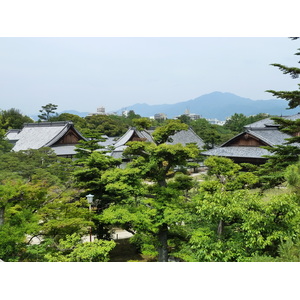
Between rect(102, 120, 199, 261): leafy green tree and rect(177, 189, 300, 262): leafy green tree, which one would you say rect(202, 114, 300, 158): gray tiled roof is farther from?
rect(177, 189, 300, 262): leafy green tree

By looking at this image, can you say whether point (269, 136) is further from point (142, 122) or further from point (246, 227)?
point (246, 227)

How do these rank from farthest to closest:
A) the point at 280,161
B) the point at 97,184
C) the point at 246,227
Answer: the point at 280,161, the point at 97,184, the point at 246,227

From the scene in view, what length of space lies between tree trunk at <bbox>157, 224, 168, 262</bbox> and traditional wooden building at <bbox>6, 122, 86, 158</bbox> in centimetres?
1149

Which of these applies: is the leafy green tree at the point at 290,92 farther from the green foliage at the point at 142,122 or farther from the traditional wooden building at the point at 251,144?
the traditional wooden building at the point at 251,144

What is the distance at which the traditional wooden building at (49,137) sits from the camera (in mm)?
17828

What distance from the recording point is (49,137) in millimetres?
18531

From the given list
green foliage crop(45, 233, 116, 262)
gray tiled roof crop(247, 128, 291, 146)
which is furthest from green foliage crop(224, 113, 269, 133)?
green foliage crop(45, 233, 116, 262)

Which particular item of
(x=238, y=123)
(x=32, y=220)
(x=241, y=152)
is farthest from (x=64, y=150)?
(x=238, y=123)

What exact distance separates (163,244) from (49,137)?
14.1 meters

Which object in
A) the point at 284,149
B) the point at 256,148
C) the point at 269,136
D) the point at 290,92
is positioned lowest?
the point at 256,148

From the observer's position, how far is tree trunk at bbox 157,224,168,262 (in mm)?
7038

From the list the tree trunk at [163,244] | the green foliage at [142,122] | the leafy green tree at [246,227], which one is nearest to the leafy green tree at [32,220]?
the tree trunk at [163,244]

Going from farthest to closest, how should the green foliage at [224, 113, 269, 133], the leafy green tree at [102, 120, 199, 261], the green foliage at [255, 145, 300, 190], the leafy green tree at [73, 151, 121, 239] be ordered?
the green foliage at [224, 113, 269, 133] < the green foliage at [255, 145, 300, 190] < the leafy green tree at [73, 151, 121, 239] < the leafy green tree at [102, 120, 199, 261]

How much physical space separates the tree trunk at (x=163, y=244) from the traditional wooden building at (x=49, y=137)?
11490mm
